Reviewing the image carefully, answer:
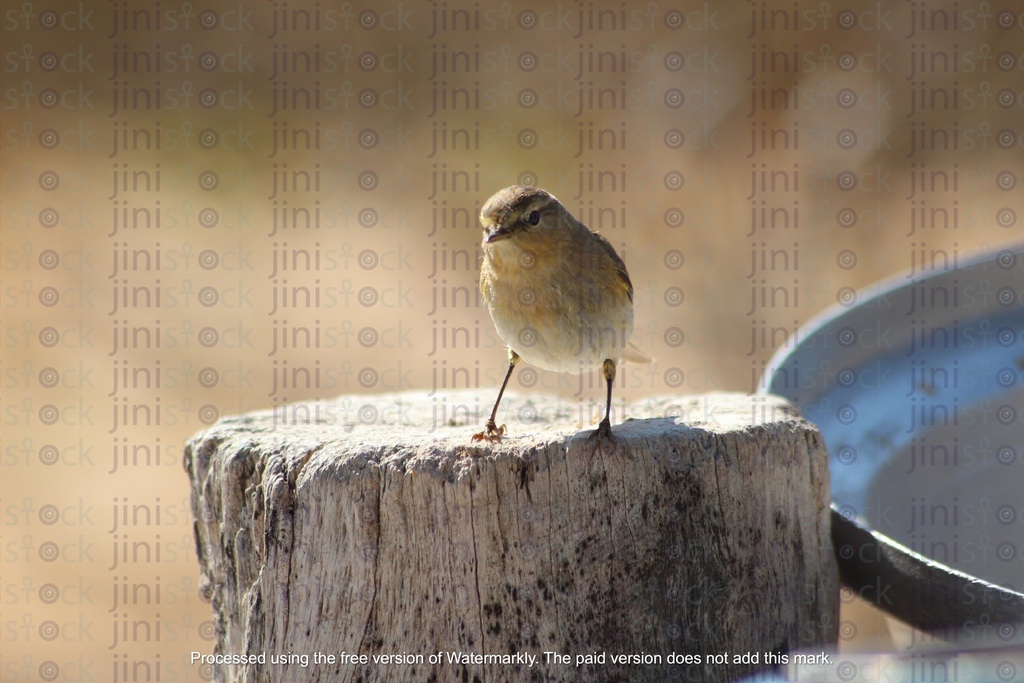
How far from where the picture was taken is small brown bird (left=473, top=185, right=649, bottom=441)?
360 centimetres

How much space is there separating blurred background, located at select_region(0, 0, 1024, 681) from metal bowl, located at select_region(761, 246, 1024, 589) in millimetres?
4024

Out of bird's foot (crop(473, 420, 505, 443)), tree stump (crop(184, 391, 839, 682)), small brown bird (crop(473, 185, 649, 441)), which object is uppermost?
small brown bird (crop(473, 185, 649, 441))

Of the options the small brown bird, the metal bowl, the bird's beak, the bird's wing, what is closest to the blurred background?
the metal bowl

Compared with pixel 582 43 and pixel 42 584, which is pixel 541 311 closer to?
pixel 42 584

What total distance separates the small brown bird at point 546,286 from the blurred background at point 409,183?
4294mm

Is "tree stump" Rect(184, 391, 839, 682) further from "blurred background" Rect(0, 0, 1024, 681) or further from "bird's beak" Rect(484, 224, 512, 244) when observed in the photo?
"blurred background" Rect(0, 0, 1024, 681)

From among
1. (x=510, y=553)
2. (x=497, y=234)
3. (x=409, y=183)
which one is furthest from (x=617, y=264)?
(x=409, y=183)

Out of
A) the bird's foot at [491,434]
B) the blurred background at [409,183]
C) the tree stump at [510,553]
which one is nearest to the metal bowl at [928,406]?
the tree stump at [510,553]

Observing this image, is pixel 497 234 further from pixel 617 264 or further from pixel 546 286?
pixel 617 264

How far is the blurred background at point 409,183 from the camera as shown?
27.9 feet

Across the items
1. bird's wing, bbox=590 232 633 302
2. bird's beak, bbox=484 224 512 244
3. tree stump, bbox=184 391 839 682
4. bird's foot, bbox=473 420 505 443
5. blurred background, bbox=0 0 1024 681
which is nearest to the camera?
tree stump, bbox=184 391 839 682

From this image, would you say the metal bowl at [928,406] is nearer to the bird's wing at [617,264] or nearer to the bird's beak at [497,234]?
the bird's wing at [617,264]

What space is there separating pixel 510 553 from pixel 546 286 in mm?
1171

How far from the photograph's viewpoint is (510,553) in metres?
2.87
